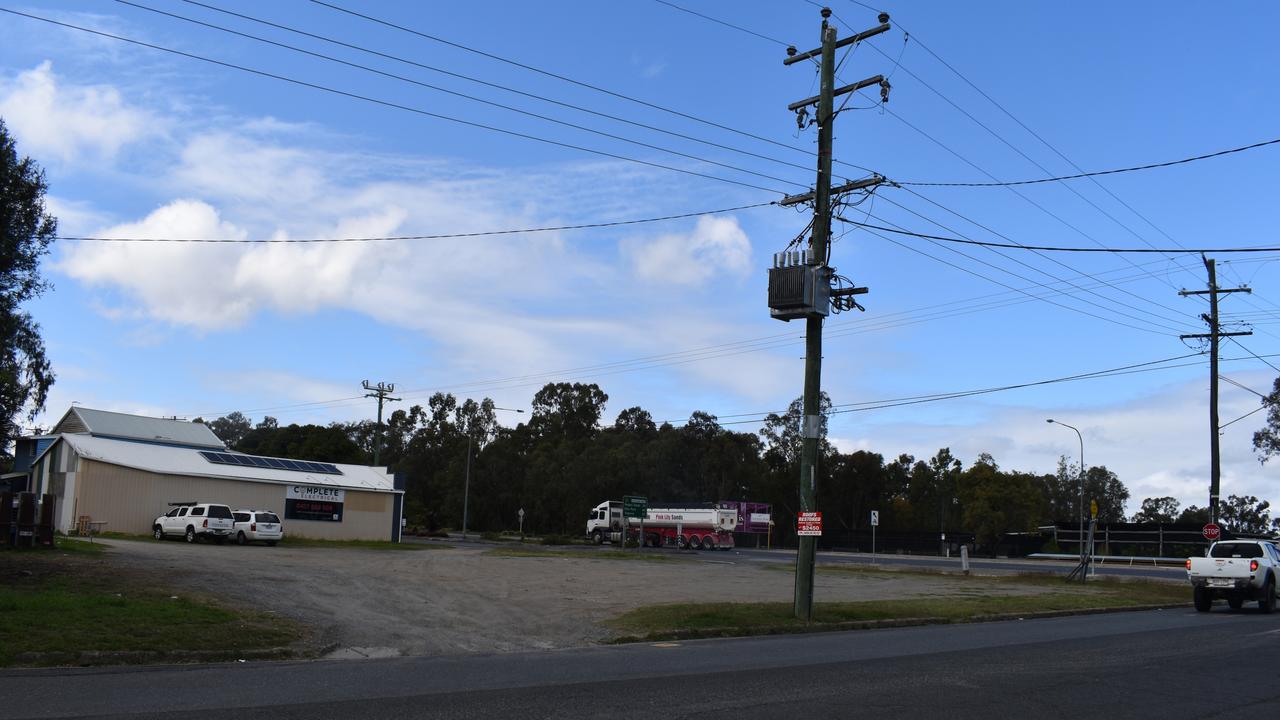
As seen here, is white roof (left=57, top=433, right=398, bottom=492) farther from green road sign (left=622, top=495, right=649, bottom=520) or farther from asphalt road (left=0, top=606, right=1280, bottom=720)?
asphalt road (left=0, top=606, right=1280, bottom=720)

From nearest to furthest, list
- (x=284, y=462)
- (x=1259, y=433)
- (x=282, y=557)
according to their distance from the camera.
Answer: (x=282, y=557) → (x=284, y=462) → (x=1259, y=433)

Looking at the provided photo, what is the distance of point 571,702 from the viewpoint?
9.27 meters

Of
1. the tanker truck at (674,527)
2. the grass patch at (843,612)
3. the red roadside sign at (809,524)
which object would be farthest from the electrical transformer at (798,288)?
the tanker truck at (674,527)

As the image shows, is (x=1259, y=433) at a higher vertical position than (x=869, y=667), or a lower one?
higher

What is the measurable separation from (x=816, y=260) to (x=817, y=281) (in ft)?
1.73

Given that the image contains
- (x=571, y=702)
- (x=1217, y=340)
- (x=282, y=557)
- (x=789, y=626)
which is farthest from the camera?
(x=1217, y=340)

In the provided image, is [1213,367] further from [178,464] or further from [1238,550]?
[178,464]

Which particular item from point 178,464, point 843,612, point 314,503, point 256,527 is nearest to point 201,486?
point 178,464

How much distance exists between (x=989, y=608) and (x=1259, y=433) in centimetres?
6398

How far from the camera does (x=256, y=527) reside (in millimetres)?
42500

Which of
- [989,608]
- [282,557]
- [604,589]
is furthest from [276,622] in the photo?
[282,557]

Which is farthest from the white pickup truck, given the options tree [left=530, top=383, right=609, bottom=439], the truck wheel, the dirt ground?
tree [left=530, top=383, right=609, bottom=439]

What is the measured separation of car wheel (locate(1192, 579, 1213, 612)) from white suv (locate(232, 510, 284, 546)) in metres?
36.2

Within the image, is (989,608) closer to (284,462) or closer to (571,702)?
(571,702)
